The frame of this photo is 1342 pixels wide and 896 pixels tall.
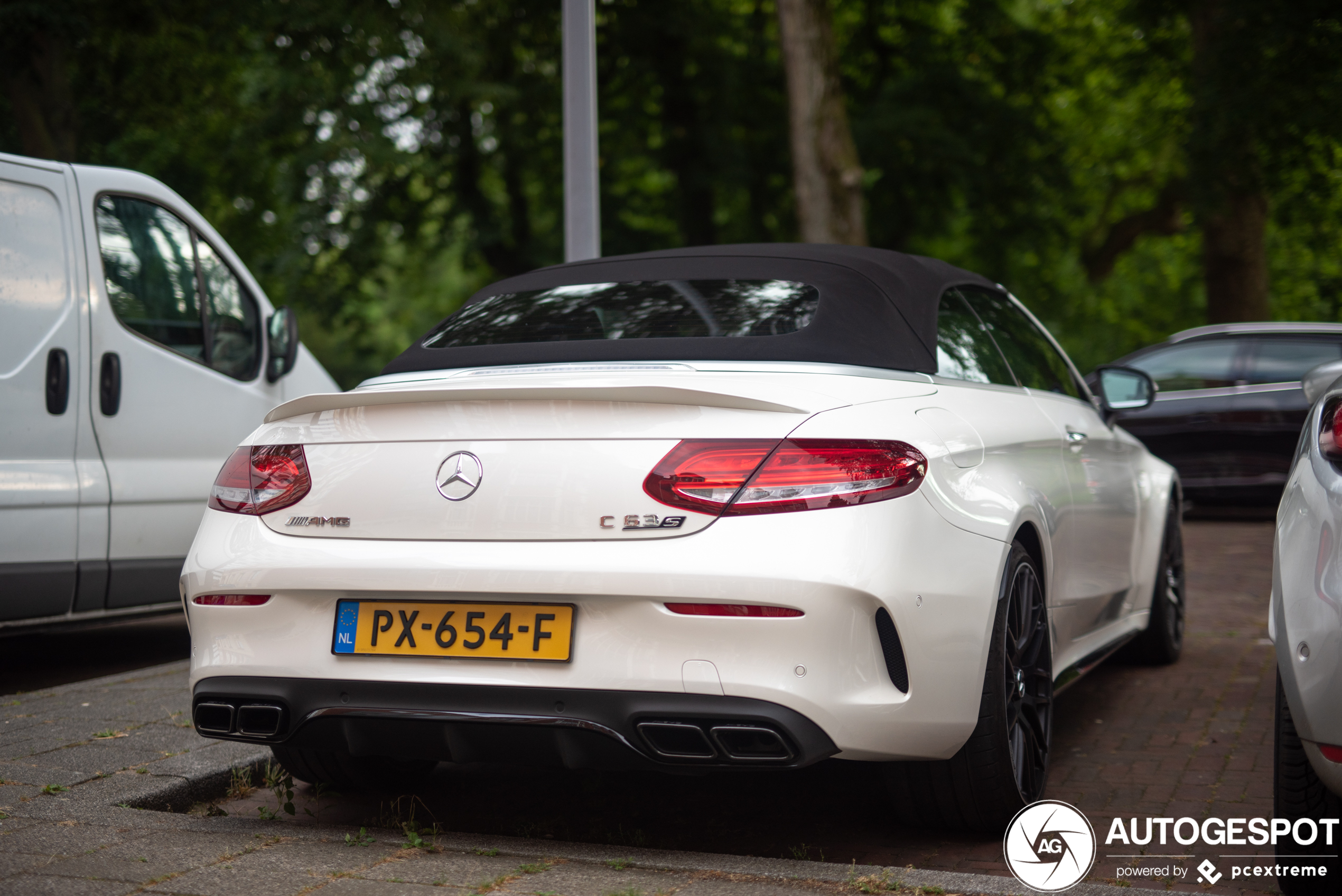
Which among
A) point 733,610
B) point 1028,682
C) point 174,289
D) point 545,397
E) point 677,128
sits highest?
point 677,128

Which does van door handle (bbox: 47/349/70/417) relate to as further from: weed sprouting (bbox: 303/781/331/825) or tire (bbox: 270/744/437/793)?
weed sprouting (bbox: 303/781/331/825)

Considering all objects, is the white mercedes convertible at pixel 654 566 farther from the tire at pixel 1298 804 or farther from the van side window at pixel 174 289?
the van side window at pixel 174 289

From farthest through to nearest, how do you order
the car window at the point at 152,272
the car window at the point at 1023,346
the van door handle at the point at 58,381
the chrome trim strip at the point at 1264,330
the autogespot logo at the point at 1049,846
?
the chrome trim strip at the point at 1264,330 < the car window at the point at 152,272 < the van door handle at the point at 58,381 < the car window at the point at 1023,346 < the autogespot logo at the point at 1049,846

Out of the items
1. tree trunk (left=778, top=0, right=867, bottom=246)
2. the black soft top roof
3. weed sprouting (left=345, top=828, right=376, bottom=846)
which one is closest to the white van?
the black soft top roof

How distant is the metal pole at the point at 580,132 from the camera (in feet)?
23.2

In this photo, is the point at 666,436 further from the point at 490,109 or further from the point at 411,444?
the point at 490,109

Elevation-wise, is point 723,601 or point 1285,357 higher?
point 1285,357

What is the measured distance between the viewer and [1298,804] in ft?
9.73

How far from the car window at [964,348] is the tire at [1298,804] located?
1.34 metres

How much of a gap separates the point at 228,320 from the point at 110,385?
92 centimetres

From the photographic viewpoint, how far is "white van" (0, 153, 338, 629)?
5.30 m

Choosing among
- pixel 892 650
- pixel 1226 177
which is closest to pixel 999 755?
pixel 892 650

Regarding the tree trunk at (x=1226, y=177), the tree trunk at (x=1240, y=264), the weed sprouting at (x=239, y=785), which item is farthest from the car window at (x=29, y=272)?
the tree trunk at (x=1240, y=264)

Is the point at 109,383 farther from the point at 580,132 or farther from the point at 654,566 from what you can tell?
the point at 654,566
